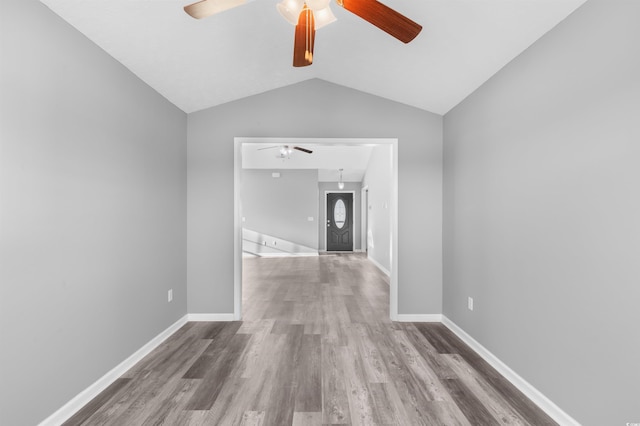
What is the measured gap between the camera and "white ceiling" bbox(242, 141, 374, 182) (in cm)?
802

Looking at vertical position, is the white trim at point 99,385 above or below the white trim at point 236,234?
below

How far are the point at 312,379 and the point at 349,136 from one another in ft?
8.25

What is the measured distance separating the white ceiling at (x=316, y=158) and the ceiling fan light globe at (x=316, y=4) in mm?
6322

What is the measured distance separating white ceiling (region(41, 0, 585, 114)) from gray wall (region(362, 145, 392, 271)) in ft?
10.2

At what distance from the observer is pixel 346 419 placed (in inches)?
70.1

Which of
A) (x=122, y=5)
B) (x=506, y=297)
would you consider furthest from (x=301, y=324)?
(x=122, y=5)

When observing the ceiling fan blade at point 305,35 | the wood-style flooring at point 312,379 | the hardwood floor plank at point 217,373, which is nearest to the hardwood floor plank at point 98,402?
the wood-style flooring at point 312,379

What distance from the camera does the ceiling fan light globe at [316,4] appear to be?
4.76 feet

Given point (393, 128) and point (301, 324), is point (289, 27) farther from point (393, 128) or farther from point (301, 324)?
point (301, 324)

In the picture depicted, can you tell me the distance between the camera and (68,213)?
1867 mm

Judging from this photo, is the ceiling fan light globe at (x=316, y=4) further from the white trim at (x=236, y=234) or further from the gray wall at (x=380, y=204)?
the gray wall at (x=380, y=204)

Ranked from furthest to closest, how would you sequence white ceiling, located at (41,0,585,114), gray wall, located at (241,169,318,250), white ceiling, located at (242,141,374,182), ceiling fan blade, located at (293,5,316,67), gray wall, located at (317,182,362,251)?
gray wall, located at (317,182,362,251)
gray wall, located at (241,169,318,250)
white ceiling, located at (242,141,374,182)
white ceiling, located at (41,0,585,114)
ceiling fan blade, located at (293,5,316,67)

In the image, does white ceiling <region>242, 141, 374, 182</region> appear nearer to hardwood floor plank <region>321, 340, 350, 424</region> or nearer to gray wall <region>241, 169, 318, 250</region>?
gray wall <region>241, 169, 318, 250</region>

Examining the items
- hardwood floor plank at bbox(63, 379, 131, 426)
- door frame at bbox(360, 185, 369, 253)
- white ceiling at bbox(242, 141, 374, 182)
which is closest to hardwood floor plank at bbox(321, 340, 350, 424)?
hardwood floor plank at bbox(63, 379, 131, 426)
